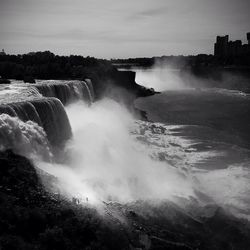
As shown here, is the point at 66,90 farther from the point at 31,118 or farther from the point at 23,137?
the point at 23,137

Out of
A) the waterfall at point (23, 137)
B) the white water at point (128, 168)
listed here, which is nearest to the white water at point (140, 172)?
the white water at point (128, 168)

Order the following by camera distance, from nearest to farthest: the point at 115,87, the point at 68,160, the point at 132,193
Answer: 1. the point at 132,193
2. the point at 68,160
3. the point at 115,87

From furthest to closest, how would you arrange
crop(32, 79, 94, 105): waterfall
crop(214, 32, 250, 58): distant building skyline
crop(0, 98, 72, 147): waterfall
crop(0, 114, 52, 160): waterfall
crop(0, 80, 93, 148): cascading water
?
crop(214, 32, 250, 58): distant building skyline, crop(32, 79, 94, 105): waterfall, crop(0, 80, 93, 148): cascading water, crop(0, 98, 72, 147): waterfall, crop(0, 114, 52, 160): waterfall

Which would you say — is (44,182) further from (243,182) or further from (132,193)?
(243,182)

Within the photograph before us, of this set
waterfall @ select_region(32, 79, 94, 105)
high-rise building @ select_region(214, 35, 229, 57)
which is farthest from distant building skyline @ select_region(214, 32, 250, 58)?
waterfall @ select_region(32, 79, 94, 105)

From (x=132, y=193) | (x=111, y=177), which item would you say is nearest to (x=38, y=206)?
(x=132, y=193)

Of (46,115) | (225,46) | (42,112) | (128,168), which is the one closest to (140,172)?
(128,168)

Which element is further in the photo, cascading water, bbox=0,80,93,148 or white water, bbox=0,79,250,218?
cascading water, bbox=0,80,93,148

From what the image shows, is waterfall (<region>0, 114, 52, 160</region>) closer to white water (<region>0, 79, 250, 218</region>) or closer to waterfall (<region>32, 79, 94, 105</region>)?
white water (<region>0, 79, 250, 218</region>)
